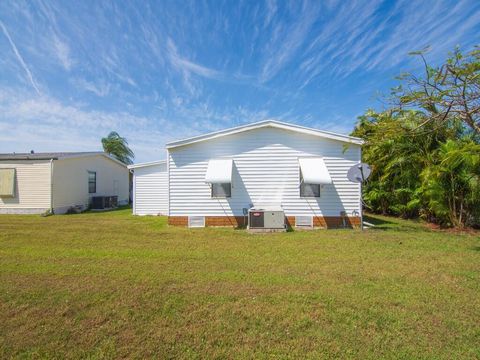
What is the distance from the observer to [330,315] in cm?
335

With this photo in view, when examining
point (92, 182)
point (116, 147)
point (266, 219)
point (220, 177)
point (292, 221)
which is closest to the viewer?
point (266, 219)

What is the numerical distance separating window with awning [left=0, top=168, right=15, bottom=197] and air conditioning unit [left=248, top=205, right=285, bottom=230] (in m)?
14.6

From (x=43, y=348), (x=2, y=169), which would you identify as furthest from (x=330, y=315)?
(x=2, y=169)

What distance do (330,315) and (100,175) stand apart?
19.5 metres

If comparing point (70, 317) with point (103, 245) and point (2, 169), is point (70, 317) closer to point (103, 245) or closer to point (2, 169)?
point (103, 245)

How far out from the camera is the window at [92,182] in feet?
57.6

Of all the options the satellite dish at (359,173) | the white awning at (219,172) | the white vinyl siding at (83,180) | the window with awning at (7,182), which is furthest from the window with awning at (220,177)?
the window with awning at (7,182)

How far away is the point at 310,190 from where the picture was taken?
10055 mm

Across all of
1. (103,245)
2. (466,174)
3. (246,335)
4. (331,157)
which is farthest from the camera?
(331,157)

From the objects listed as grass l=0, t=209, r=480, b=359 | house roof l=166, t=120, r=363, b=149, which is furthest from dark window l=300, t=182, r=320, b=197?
grass l=0, t=209, r=480, b=359

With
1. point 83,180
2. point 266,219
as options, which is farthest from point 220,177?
point 83,180

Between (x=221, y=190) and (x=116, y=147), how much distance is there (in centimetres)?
2455

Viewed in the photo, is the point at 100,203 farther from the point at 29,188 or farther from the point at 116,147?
the point at 116,147

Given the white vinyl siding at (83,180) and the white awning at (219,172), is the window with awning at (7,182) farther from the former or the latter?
the white awning at (219,172)
